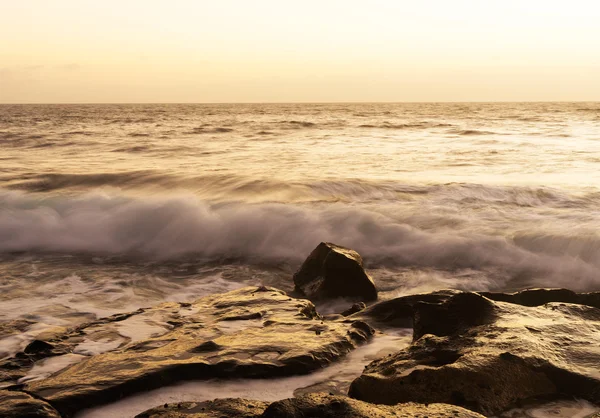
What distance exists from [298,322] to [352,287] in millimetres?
1222

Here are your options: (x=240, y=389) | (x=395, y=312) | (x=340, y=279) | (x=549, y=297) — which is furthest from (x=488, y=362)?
(x=340, y=279)

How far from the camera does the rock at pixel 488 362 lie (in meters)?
2.66

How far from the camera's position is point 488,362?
2.76 meters

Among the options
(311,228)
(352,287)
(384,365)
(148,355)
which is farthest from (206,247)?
(384,365)

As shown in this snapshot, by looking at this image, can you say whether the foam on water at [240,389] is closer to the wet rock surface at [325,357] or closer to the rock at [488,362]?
the wet rock surface at [325,357]

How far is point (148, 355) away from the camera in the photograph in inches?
129

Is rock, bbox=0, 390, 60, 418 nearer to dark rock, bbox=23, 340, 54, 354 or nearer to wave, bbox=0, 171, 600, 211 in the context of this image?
dark rock, bbox=23, 340, 54, 354

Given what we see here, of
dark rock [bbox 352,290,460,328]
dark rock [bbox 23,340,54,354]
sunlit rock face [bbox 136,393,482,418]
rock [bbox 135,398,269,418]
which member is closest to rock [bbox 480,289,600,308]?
dark rock [bbox 352,290,460,328]

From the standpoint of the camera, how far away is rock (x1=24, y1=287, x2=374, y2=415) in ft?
9.47

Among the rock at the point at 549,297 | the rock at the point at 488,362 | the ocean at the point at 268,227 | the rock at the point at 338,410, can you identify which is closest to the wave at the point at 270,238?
the ocean at the point at 268,227

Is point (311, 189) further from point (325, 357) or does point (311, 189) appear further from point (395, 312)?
point (325, 357)

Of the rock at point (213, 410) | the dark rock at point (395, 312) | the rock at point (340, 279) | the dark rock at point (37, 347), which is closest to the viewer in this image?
the rock at point (213, 410)

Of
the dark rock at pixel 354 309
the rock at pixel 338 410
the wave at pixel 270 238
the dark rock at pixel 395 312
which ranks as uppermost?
the rock at pixel 338 410

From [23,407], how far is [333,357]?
63.2 inches
